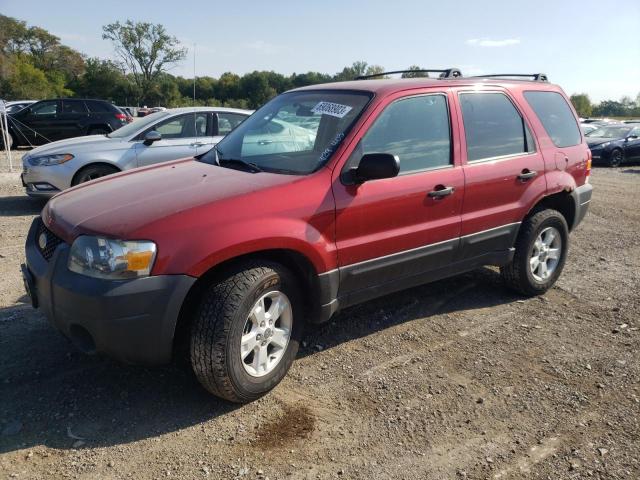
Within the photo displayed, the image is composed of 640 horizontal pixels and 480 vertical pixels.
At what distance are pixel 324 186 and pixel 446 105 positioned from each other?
1.36m

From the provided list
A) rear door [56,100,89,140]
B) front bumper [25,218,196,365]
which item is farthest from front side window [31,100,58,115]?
front bumper [25,218,196,365]

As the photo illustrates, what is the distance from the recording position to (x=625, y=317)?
4.45 m

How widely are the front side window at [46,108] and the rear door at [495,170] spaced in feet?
46.9

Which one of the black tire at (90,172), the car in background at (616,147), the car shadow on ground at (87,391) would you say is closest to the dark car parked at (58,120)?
the black tire at (90,172)

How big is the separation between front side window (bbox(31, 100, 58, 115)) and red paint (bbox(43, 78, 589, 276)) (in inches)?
521

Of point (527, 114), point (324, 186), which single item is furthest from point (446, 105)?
point (324, 186)

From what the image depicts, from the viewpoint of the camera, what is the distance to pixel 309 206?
318 cm

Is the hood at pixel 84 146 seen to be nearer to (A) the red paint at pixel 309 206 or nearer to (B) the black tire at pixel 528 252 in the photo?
(A) the red paint at pixel 309 206

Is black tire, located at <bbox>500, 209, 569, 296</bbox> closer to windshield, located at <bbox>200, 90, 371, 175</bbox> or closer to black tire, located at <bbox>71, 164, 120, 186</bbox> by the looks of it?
windshield, located at <bbox>200, 90, 371, 175</bbox>

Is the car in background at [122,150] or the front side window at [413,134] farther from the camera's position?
the car in background at [122,150]

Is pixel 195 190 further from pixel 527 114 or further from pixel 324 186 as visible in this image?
pixel 527 114

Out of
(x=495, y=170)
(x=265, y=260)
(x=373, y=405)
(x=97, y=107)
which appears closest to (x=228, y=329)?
(x=265, y=260)

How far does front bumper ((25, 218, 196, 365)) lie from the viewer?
2.66 metres

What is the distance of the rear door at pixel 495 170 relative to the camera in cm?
407
